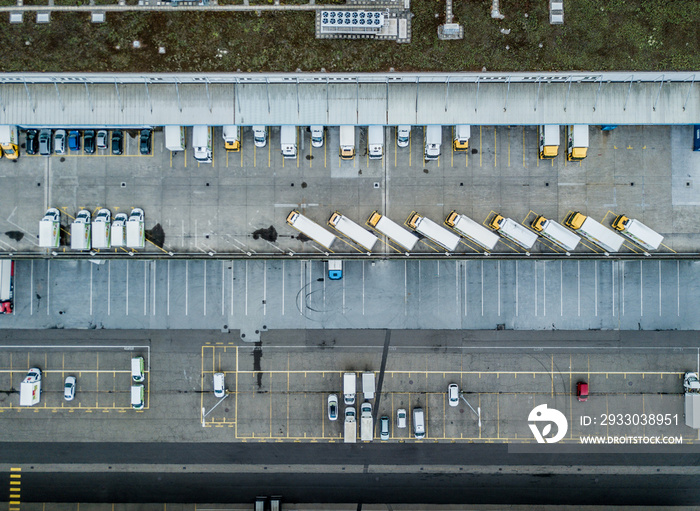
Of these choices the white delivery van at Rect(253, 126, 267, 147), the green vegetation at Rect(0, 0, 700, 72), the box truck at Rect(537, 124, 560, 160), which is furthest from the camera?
the white delivery van at Rect(253, 126, 267, 147)

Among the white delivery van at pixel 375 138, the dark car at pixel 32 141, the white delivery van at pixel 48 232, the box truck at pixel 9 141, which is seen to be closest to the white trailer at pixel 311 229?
the white delivery van at pixel 375 138

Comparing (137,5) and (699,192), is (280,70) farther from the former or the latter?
(699,192)

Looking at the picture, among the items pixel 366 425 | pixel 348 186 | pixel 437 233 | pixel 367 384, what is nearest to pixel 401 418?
pixel 366 425

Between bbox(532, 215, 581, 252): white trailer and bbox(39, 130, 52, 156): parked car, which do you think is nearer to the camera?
bbox(532, 215, 581, 252): white trailer

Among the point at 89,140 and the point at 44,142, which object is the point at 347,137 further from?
the point at 44,142

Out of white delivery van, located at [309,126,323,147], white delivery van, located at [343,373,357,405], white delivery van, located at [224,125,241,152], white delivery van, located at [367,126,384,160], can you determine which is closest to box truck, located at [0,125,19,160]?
white delivery van, located at [224,125,241,152]

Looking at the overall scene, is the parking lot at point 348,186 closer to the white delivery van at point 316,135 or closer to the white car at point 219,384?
the white delivery van at point 316,135

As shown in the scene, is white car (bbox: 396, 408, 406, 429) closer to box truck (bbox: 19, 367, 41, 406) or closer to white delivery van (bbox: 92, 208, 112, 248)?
white delivery van (bbox: 92, 208, 112, 248)
